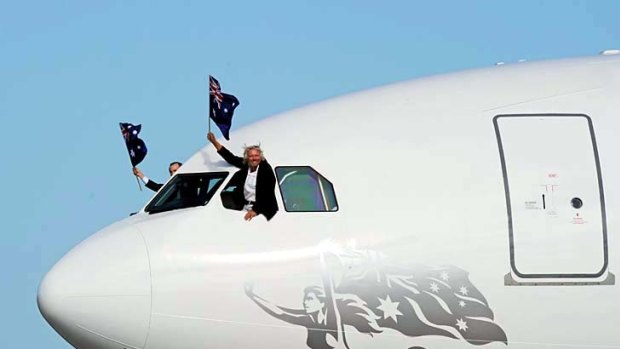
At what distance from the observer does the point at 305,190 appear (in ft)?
44.6

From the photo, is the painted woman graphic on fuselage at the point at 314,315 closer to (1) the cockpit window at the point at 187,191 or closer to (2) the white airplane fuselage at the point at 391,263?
(2) the white airplane fuselage at the point at 391,263

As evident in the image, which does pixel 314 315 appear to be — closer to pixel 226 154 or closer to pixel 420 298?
pixel 420 298

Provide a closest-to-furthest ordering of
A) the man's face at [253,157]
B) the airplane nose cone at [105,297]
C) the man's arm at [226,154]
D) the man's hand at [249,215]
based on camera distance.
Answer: the airplane nose cone at [105,297] → the man's hand at [249,215] → the man's face at [253,157] → the man's arm at [226,154]

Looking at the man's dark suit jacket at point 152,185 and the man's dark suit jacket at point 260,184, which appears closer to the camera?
the man's dark suit jacket at point 260,184

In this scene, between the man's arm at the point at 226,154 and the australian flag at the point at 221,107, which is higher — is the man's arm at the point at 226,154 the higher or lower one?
the lower one

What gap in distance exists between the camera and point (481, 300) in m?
13.1

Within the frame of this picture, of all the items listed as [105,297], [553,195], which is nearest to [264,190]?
[105,297]

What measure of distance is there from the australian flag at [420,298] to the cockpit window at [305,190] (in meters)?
0.82

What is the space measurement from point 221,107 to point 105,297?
10.2 feet

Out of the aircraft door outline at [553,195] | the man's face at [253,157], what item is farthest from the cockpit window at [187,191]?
the aircraft door outline at [553,195]

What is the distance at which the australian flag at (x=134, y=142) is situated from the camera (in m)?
17.1

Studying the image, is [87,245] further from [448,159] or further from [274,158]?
[448,159]

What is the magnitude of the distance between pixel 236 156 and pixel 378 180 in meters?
1.91

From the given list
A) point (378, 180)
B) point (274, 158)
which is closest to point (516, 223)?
point (378, 180)
